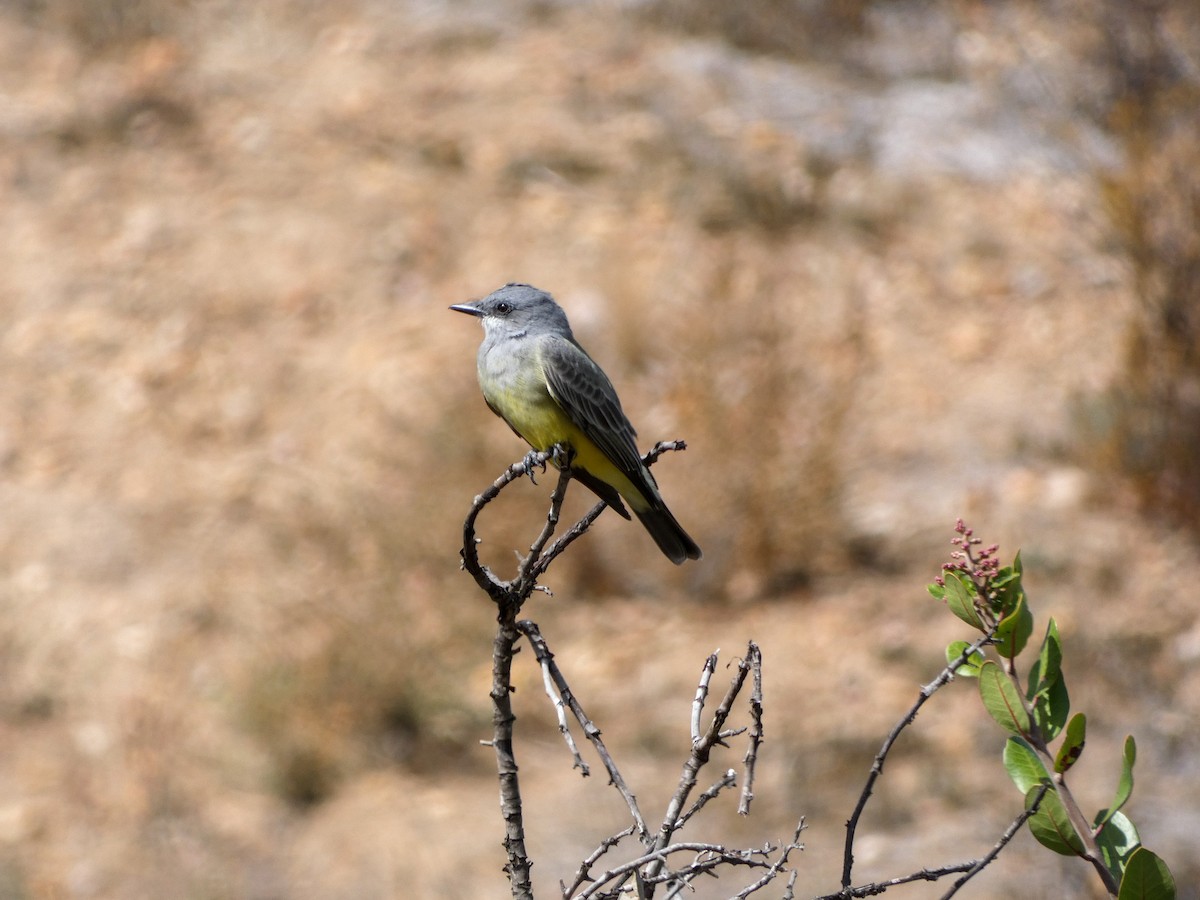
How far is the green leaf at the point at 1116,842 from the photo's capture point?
194cm

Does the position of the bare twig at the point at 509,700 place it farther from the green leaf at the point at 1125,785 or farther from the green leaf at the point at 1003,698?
the green leaf at the point at 1125,785

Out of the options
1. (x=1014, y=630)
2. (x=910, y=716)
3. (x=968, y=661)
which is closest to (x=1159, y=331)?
(x=968, y=661)

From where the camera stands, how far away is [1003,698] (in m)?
1.91

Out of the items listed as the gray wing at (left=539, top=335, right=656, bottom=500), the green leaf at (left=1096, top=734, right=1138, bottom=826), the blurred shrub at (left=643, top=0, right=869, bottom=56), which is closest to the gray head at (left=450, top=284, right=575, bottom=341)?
the gray wing at (left=539, top=335, right=656, bottom=500)

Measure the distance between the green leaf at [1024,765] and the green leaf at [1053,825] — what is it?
0.02 m

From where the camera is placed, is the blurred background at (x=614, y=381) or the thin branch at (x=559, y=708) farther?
the blurred background at (x=614, y=381)

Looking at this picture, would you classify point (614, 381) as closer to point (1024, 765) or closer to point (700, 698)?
point (700, 698)

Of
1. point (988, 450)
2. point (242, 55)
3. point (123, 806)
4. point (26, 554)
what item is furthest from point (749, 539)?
point (242, 55)

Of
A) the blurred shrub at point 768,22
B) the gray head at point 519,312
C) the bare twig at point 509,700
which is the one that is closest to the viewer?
the bare twig at point 509,700

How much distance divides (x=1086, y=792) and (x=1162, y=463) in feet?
7.63

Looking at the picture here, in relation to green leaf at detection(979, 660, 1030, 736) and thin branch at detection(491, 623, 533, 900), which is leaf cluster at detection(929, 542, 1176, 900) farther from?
thin branch at detection(491, 623, 533, 900)

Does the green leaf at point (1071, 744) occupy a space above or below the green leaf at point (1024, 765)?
above

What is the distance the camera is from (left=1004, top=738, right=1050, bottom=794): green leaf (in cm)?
192

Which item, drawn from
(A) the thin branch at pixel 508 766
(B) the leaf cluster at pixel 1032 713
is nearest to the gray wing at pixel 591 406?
(A) the thin branch at pixel 508 766
